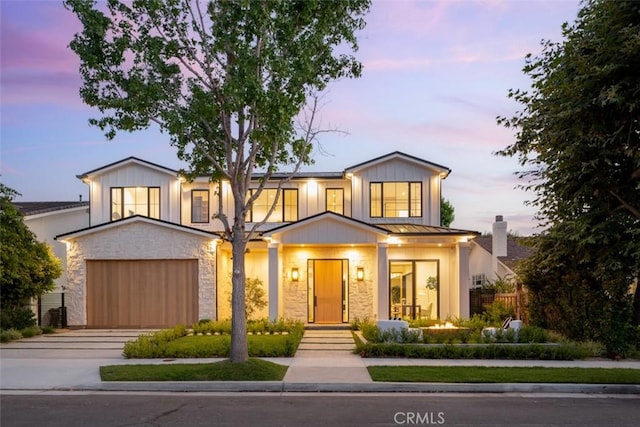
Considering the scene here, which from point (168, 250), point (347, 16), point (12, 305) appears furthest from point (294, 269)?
point (347, 16)

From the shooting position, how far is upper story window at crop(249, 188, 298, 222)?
2420 centimetres

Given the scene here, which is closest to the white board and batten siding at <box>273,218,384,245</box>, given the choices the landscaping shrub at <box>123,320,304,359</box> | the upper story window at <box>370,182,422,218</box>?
the landscaping shrub at <box>123,320,304,359</box>

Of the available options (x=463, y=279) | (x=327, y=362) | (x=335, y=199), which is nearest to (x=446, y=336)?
(x=327, y=362)

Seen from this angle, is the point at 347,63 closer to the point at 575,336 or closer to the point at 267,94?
the point at 267,94

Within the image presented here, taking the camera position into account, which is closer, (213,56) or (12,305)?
(213,56)

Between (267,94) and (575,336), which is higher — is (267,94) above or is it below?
above

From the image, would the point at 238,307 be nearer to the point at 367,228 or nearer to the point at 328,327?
the point at 367,228

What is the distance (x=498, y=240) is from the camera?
2727cm

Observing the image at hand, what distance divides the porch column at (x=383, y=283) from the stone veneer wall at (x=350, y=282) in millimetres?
1502

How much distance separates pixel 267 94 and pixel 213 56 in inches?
Answer: 67.7

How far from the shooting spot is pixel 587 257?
48.0ft

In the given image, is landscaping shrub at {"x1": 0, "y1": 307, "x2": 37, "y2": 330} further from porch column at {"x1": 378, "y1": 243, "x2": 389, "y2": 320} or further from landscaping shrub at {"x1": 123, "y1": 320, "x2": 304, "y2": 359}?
porch column at {"x1": 378, "y1": 243, "x2": 389, "y2": 320}

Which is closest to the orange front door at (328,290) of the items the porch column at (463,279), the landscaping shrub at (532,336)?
the porch column at (463,279)

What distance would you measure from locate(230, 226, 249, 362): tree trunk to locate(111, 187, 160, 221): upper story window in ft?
41.5
